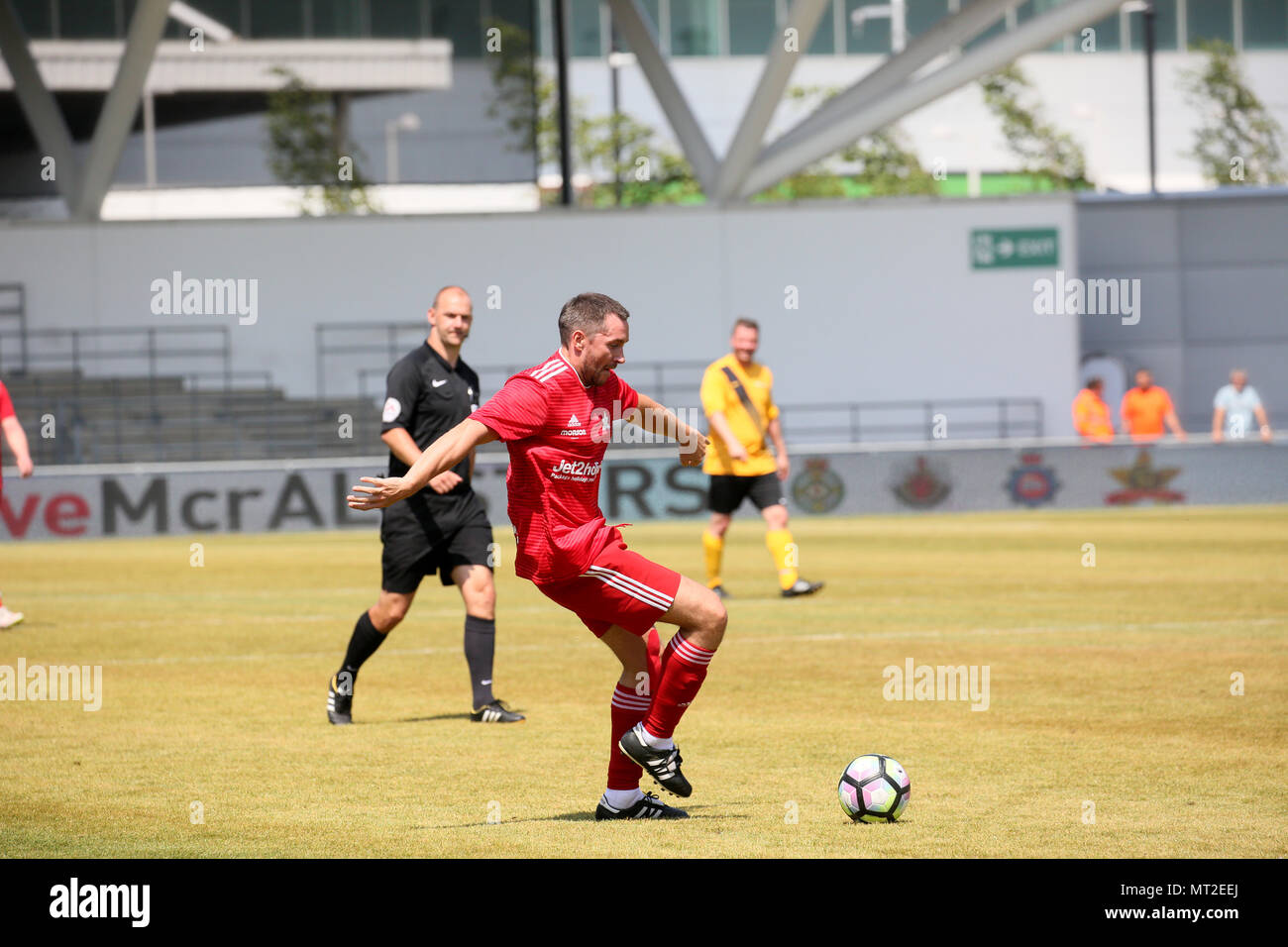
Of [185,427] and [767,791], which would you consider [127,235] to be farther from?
[767,791]

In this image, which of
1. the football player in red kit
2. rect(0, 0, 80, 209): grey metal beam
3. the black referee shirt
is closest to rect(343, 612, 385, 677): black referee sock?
the black referee shirt

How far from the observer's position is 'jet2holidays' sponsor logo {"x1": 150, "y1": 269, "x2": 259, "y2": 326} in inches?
1355

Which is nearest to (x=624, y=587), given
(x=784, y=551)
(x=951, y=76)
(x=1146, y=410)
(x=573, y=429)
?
(x=573, y=429)

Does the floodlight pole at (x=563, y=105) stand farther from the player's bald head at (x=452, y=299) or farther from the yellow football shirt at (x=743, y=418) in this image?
the player's bald head at (x=452, y=299)

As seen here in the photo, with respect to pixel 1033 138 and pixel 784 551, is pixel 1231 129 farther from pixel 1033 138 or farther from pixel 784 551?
pixel 784 551

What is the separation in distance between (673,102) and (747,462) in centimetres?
2093

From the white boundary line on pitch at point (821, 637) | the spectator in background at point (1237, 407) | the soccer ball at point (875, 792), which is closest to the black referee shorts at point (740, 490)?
the white boundary line on pitch at point (821, 637)

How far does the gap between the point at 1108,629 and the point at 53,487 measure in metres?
19.8

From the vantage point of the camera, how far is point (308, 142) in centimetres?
3594

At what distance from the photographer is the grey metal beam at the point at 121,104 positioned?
101 feet

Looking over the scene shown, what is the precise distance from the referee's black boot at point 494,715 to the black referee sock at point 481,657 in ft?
0.12

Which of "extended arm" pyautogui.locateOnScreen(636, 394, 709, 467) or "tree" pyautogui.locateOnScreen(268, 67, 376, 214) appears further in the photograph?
"tree" pyautogui.locateOnScreen(268, 67, 376, 214)

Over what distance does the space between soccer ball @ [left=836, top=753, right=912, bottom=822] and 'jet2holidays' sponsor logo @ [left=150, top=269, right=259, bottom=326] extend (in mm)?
29479
